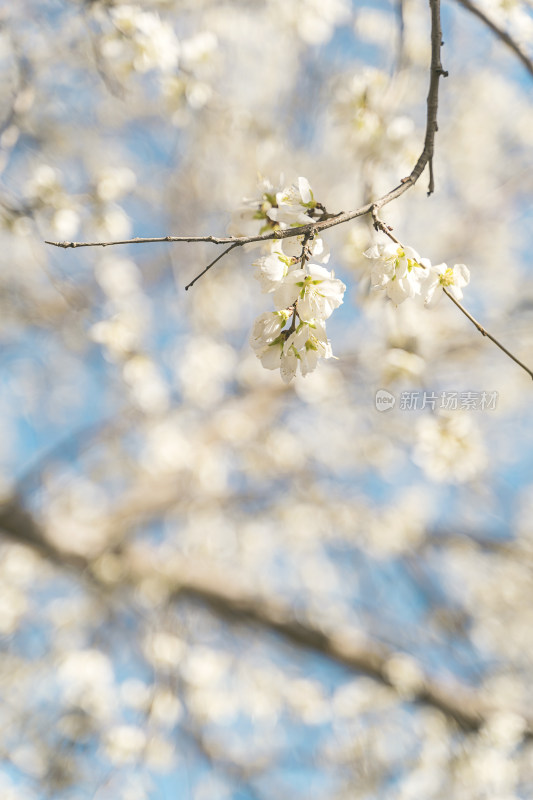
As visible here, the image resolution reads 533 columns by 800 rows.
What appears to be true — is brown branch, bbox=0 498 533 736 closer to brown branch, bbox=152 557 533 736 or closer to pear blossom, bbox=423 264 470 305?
brown branch, bbox=152 557 533 736

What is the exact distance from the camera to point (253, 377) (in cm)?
444

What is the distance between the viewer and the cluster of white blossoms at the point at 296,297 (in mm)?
895

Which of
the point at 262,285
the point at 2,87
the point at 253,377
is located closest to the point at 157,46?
the point at 2,87

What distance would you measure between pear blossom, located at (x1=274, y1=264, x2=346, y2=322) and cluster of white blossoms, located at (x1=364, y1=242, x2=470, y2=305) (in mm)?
98

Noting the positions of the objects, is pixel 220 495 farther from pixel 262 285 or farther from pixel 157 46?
pixel 262 285

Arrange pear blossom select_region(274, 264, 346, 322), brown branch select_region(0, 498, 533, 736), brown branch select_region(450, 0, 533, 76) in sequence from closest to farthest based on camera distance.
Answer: pear blossom select_region(274, 264, 346, 322), brown branch select_region(450, 0, 533, 76), brown branch select_region(0, 498, 533, 736)

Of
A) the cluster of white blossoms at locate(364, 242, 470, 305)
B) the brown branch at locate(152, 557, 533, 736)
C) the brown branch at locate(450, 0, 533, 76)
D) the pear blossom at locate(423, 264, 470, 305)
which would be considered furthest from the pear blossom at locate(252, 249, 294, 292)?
the brown branch at locate(152, 557, 533, 736)

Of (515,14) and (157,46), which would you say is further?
(157,46)

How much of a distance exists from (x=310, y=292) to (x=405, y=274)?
0.19 meters

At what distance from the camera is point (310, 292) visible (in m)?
0.90

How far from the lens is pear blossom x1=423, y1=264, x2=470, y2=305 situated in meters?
1.03

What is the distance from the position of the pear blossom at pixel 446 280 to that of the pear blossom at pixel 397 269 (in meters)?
0.03

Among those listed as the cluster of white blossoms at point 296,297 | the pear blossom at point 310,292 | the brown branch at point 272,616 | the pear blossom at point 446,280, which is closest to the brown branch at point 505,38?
the pear blossom at point 446,280

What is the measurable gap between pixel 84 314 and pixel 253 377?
6.49 feet
